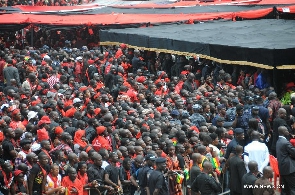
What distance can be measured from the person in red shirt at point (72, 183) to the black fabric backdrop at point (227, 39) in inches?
318

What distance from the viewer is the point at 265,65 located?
18656 mm

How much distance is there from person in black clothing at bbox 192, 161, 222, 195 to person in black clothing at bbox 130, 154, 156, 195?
0.88 m

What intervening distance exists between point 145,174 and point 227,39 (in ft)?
37.1

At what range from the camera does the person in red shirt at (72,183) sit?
11656 millimetres

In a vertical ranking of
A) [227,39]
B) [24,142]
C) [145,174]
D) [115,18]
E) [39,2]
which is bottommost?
[145,174]

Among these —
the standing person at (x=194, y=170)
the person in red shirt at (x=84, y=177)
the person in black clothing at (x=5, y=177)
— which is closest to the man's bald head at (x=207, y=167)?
the standing person at (x=194, y=170)

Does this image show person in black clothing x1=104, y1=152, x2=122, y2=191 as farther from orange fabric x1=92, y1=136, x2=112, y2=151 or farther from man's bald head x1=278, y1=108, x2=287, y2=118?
man's bald head x1=278, y1=108, x2=287, y2=118

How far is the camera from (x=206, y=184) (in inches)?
444

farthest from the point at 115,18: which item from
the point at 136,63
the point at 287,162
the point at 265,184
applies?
the point at 265,184

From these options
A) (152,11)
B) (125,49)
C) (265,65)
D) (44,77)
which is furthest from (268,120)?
(152,11)

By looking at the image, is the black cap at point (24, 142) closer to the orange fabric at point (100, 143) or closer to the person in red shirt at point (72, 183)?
the orange fabric at point (100, 143)

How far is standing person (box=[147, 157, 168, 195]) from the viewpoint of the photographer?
11.6 m

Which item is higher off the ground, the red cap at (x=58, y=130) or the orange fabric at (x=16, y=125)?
the red cap at (x=58, y=130)

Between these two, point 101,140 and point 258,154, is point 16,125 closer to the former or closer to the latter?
point 101,140
